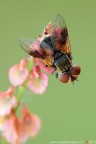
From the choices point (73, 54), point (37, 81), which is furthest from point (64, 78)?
point (73, 54)

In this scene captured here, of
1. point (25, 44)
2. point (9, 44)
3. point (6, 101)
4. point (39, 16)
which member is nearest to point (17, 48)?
point (9, 44)

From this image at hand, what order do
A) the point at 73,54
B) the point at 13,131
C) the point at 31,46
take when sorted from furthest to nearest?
1. the point at 73,54
2. the point at 31,46
3. the point at 13,131

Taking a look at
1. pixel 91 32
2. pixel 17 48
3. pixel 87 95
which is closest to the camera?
pixel 87 95

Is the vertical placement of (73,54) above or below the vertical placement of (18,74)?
below

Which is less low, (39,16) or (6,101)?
(6,101)

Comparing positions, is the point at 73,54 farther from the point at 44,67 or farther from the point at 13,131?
the point at 13,131

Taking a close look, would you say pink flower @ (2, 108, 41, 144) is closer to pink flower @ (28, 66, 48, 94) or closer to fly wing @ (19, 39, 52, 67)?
pink flower @ (28, 66, 48, 94)

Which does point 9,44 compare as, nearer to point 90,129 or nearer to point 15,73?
point 90,129
